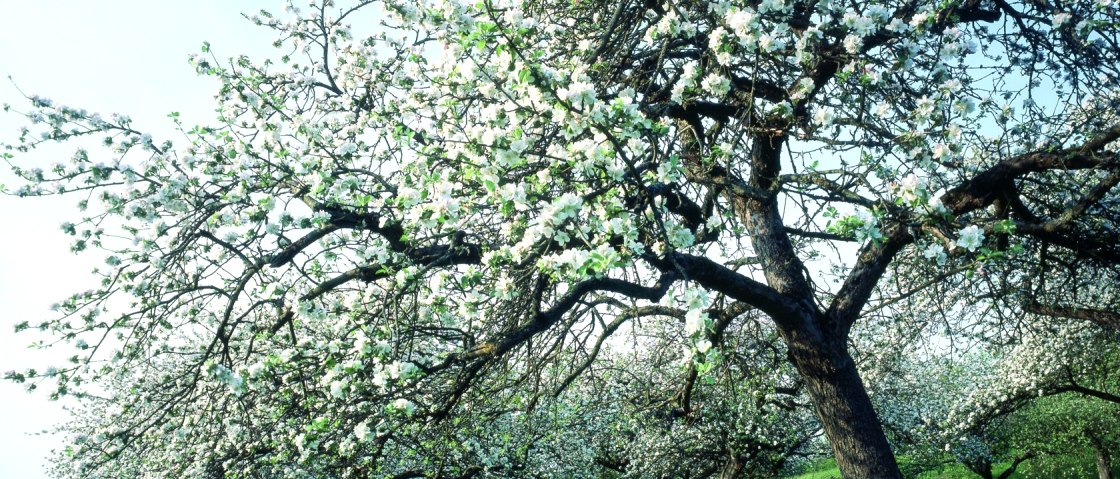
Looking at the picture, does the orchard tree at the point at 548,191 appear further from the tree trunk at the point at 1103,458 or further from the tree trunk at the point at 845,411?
the tree trunk at the point at 1103,458

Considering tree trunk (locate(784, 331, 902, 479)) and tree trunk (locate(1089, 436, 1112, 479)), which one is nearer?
tree trunk (locate(784, 331, 902, 479))

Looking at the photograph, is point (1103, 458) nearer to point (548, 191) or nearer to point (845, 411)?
point (845, 411)

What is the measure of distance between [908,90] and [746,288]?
253 centimetres

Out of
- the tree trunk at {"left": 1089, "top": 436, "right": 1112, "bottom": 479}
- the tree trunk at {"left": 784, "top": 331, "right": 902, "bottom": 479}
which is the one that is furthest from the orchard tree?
the tree trunk at {"left": 1089, "top": 436, "right": 1112, "bottom": 479}

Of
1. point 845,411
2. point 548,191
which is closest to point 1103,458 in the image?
point 845,411

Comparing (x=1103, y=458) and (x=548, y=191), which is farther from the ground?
(x=1103, y=458)

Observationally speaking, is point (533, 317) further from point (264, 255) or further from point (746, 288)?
point (264, 255)

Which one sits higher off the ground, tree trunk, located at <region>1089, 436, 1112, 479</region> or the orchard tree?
tree trunk, located at <region>1089, 436, 1112, 479</region>

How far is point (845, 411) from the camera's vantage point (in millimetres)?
6930

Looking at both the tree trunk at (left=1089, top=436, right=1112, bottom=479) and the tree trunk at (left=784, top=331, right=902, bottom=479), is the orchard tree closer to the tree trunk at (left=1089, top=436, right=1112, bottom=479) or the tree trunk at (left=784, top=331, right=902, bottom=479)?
the tree trunk at (left=784, top=331, right=902, bottom=479)

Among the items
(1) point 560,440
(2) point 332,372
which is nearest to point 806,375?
(2) point 332,372

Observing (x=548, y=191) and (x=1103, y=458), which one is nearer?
(x=548, y=191)

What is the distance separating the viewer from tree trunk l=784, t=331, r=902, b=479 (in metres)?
6.78

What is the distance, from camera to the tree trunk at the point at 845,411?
267 inches
